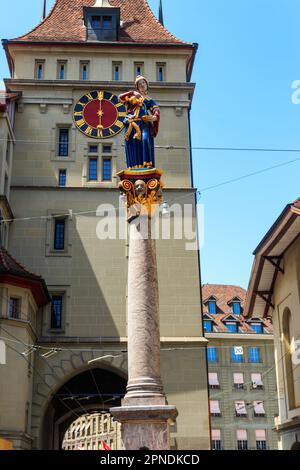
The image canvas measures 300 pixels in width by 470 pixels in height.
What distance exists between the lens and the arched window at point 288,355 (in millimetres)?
25172

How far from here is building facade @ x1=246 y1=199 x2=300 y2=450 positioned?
77.5 feet

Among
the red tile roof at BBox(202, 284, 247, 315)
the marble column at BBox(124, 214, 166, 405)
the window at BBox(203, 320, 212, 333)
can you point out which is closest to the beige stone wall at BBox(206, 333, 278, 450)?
the window at BBox(203, 320, 212, 333)

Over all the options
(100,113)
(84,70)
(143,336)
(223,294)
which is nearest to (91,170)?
(100,113)

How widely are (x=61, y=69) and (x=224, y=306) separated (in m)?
37.4

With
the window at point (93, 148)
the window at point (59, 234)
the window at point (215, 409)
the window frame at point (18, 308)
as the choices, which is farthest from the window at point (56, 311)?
the window at point (215, 409)

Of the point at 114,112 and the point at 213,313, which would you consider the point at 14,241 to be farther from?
the point at 213,313

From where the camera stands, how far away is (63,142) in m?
33.4

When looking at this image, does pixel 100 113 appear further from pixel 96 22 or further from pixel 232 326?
pixel 232 326

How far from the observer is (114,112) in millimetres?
33656

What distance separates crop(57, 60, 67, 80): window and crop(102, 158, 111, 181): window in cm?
508

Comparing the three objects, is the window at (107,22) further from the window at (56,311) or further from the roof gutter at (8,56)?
the window at (56,311)

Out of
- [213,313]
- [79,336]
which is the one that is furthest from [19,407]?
[213,313]

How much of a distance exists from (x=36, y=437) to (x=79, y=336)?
4717mm

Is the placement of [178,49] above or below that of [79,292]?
above
